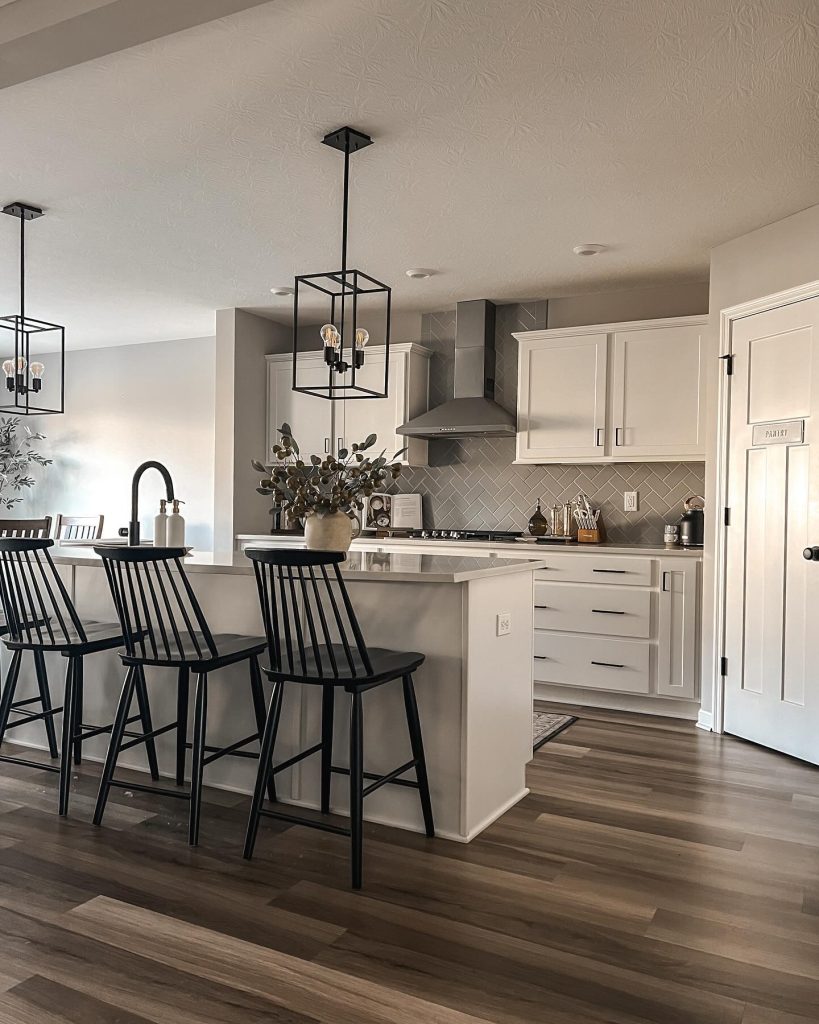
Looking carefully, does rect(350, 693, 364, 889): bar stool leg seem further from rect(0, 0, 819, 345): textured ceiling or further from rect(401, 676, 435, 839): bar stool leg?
rect(0, 0, 819, 345): textured ceiling

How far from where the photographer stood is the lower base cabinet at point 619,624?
454 cm

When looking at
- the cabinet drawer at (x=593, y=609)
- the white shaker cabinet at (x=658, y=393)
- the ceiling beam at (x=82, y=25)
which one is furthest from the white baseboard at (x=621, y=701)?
the ceiling beam at (x=82, y=25)

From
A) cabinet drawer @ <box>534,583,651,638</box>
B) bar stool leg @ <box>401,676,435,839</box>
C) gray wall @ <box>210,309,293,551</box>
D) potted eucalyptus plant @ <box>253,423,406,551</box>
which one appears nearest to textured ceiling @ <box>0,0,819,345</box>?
gray wall @ <box>210,309,293,551</box>

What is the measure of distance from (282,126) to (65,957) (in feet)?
9.29

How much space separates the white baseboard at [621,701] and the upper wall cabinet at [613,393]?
1410mm

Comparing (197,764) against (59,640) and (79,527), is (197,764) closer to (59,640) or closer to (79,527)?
(59,640)

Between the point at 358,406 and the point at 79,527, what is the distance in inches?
109

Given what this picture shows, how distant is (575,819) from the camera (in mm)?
2973

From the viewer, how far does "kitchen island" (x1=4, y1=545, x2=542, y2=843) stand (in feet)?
9.14

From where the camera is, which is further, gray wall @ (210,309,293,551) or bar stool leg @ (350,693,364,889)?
gray wall @ (210,309,293,551)

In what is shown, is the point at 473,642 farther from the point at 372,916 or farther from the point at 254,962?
the point at 254,962

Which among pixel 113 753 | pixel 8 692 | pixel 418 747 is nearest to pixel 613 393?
pixel 418 747

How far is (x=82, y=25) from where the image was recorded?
7.55 feet

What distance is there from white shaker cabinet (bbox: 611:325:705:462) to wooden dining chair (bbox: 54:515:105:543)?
435 centimetres
